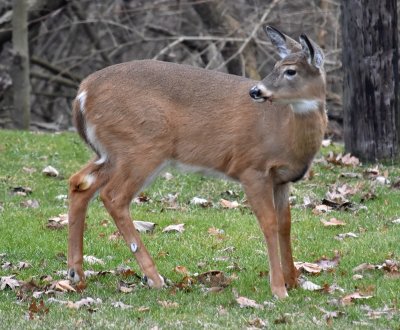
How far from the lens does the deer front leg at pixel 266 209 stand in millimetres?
6887

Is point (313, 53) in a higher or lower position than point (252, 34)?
higher

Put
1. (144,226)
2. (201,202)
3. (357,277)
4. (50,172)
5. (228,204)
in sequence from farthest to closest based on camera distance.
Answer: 1. (50,172)
2. (201,202)
3. (228,204)
4. (144,226)
5. (357,277)

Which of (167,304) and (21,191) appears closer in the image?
(167,304)

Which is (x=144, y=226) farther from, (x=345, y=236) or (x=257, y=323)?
(x=257, y=323)

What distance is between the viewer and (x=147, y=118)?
731 cm

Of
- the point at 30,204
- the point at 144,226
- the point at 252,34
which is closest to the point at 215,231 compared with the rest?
the point at 144,226

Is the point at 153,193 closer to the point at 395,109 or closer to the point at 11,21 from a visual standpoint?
the point at 395,109

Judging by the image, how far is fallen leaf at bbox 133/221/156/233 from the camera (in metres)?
9.09

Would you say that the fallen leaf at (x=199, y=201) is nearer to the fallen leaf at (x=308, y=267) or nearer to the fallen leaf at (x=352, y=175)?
the fallen leaf at (x=352, y=175)

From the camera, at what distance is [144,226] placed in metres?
9.14

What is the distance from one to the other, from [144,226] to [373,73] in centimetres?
412

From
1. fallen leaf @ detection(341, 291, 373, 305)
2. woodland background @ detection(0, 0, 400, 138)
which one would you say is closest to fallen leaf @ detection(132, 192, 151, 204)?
fallen leaf @ detection(341, 291, 373, 305)

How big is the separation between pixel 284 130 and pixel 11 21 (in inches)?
491

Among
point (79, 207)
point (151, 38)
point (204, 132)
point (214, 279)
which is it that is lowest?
point (151, 38)
